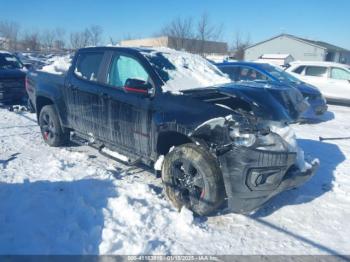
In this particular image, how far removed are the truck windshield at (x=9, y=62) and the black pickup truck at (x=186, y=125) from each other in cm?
635

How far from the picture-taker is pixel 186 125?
3.89 metres

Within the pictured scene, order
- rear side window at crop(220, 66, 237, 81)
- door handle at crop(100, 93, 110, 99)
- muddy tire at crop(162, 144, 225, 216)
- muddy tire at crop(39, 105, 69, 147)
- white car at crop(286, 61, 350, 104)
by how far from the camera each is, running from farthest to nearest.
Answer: white car at crop(286, 61, 350, 104), rear side window at crop(220, 66, 237, 81), muddy tire at crop(39, 105, 69, 147), door handle at crop(100, 93, 110, 99), muddy tire at crop(162, 144, 225, 216)

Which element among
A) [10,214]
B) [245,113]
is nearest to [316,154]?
[245,113]

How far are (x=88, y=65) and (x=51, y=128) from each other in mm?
1626

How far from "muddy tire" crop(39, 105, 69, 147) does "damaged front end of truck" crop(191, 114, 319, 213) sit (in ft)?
11.2

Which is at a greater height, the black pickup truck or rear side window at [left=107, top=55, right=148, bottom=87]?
rear side window at [left=107, top=55, right=148, bottom=87]

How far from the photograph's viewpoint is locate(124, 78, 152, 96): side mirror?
13.8 feet

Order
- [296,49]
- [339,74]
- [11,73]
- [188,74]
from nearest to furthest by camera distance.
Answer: [188,74] < [11,73] < [339,74] < [296,49]

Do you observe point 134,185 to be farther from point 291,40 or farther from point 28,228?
point 291,40

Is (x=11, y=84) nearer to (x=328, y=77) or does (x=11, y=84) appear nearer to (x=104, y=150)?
(x=104, y=150)

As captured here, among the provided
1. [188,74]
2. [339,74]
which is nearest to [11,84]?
[188,74]

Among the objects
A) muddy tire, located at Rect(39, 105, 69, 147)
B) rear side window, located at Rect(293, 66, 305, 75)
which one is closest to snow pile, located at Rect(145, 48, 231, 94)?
muddy tire, located at Rect(39, 105, 69, 147)

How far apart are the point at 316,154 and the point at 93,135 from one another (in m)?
4.14

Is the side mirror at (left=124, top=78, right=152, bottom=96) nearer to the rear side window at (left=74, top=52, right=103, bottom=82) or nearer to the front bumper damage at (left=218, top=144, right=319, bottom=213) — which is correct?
the rear side window at (left=74, top=52, right=103, bottom=82)
